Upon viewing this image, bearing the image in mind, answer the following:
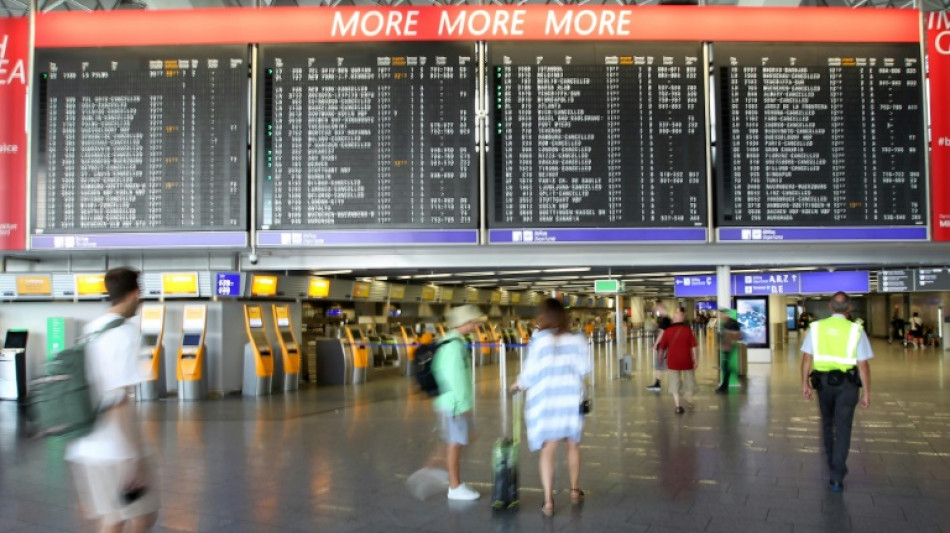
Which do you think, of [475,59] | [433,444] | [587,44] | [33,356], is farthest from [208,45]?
[33,356]

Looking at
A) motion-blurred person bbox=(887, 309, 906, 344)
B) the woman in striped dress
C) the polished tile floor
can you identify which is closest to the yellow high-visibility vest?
the polished tile floor

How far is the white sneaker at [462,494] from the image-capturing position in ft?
18.9

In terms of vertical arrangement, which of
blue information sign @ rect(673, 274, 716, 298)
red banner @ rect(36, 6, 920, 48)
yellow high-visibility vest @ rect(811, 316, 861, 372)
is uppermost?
red banner @ rect(36, 6, 920, 48)

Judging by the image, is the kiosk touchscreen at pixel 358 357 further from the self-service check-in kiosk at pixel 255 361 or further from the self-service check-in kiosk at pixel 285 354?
the self-service check-in kiosk at pixel 255 361

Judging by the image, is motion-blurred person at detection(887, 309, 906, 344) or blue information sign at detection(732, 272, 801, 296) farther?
motion-blurred person at detection(887, 309, 906, 344)

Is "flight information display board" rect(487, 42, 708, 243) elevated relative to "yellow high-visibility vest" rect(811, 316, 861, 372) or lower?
elevated

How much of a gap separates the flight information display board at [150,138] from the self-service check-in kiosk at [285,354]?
5427mm

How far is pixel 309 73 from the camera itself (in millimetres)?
10172

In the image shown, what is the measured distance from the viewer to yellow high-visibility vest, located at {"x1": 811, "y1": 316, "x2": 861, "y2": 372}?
6.16 meters

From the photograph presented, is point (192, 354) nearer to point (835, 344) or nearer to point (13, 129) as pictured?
point (13, 129)

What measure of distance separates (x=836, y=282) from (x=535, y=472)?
9.99 metres

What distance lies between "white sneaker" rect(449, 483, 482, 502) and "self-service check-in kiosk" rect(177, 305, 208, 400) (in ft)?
30.4

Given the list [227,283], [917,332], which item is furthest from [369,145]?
[917,332]

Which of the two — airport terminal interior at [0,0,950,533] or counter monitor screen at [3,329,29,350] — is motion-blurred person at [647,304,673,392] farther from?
counter monitor screen at [3,329,29,350]
